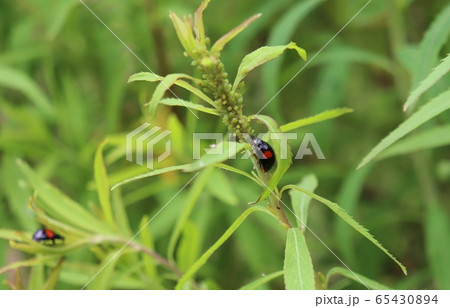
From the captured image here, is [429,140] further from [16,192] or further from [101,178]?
[16,192]

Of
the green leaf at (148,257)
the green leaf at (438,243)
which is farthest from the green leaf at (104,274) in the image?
the green leaf at (438,243)

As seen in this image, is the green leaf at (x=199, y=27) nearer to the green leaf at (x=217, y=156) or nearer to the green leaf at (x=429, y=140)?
the green leaf at (x=217, y=156)

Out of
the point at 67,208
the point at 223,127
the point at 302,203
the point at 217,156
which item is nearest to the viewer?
the point at 217,156

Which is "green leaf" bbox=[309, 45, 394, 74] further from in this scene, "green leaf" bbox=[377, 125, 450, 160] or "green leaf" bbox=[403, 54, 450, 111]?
"green leaf" bbox=[403, 54, 450, 111]

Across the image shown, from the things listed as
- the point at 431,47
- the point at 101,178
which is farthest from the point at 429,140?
the point at 101,178

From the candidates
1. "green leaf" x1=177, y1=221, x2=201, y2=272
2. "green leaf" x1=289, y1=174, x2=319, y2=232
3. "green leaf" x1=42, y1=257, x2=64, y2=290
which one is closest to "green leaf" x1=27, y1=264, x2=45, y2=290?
"green leaf" x1=42, y1=257, x2=64, y2=290

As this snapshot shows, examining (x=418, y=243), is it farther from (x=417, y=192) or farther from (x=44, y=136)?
(x=44, y=136)

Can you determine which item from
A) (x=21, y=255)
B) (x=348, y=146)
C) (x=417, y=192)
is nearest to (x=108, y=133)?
(x=21, y=255)
